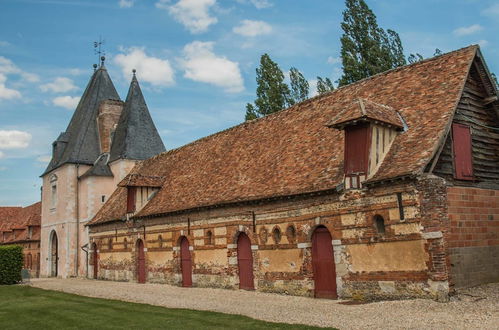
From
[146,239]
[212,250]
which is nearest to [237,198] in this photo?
[212,250]

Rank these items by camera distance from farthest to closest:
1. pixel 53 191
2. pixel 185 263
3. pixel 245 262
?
1. pixel 53 191
2. pixel 185 263
3. pixel 245 262

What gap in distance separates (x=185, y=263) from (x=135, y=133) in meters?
14.6

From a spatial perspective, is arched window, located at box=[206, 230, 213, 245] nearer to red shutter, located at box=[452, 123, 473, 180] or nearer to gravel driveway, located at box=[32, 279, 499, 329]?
gravel driveway, located at box=[32, 279, 499, 329]

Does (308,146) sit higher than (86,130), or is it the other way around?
(86,130)

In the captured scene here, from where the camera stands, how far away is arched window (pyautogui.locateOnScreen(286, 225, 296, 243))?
15281 mm

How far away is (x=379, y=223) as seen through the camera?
12.8 metres

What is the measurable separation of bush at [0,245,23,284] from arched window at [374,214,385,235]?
20.3 meters

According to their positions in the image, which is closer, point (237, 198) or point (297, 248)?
point (297, 248)

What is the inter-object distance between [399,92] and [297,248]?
6.12 metres

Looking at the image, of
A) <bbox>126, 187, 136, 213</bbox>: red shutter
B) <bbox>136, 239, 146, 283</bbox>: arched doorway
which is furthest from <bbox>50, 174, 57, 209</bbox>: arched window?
<bbox>136, 239, 146, 283</bbox>: arched doorway

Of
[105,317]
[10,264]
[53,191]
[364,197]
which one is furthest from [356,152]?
[53,191]

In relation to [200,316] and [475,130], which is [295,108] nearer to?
[475,130]

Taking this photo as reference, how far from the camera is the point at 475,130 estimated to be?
1399 centimetres

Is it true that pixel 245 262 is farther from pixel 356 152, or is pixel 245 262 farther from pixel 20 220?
pixel 20 220
